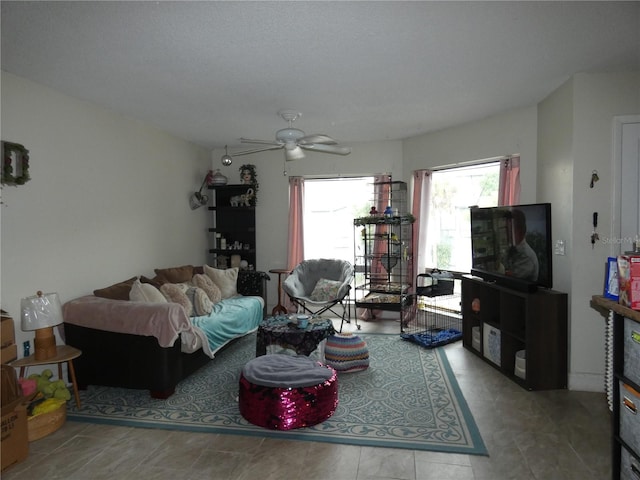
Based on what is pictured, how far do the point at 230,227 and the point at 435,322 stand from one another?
3.40 metres

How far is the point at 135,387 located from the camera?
10.5 feet

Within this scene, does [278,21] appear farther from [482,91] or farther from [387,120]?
[387,120]

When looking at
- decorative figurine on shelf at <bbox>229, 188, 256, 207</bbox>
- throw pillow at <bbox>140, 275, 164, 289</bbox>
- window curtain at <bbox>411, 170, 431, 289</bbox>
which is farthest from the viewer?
decorative figurine on shelf at <bbox>229, 188, 256, 207</bbox>

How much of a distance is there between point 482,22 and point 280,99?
194 cm

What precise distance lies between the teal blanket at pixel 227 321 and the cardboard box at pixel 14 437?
1314 mm

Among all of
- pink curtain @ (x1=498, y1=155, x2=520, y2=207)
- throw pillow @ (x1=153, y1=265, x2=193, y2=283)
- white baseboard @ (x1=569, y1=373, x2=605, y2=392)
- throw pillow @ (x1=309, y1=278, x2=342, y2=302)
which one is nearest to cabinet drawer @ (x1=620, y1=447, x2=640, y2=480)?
white baseboard @ (x1=569, y1=373, x2=605, y2=392)

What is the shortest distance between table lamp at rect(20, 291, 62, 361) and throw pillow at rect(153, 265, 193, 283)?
1613 millimetres

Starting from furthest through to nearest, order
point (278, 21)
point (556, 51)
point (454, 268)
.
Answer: point (454, 268) → point (556, 51) → point (278, 21)

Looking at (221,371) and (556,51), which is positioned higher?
(556,51)

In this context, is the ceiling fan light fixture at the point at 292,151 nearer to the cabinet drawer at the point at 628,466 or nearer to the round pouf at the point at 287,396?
the round pouf at the point at 287,396

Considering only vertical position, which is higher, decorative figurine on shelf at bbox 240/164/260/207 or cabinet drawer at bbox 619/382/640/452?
decorative figurine on shelf at bbox 240/164/260/207

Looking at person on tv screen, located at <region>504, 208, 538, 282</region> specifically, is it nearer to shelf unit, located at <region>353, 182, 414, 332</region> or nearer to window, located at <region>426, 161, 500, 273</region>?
window, located at <region>426, 161, 500, 273</region>

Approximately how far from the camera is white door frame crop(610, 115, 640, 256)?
10.3ft

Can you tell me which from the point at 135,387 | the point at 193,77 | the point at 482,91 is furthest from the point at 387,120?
the point at 135,387
